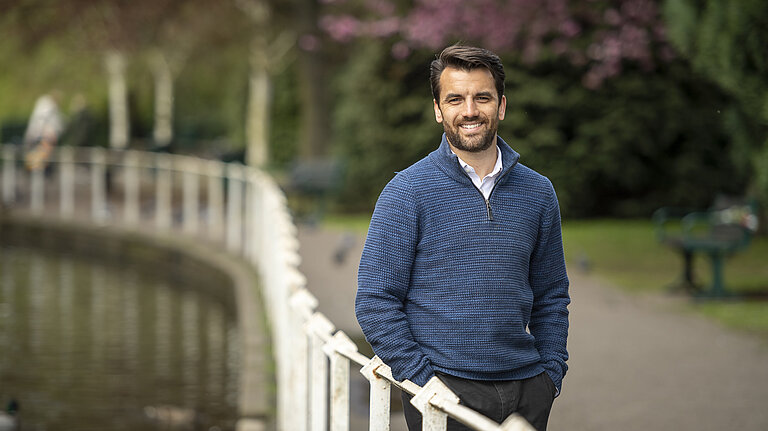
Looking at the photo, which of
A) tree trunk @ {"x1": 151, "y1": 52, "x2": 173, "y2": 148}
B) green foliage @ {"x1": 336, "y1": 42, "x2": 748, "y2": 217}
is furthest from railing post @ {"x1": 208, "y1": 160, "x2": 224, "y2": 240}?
tree trunk @ {"x1": 151, "y1": 52, "x2": 173, "y2": 148}

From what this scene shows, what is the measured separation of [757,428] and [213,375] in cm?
394

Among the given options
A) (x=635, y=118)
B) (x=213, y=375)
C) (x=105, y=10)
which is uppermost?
(x=105, y=10)

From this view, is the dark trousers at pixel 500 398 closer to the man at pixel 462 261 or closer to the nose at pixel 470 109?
the man at pixel 462 261

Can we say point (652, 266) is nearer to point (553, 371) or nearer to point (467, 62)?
point (553, 371)

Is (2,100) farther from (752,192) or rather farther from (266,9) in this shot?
(752,192)

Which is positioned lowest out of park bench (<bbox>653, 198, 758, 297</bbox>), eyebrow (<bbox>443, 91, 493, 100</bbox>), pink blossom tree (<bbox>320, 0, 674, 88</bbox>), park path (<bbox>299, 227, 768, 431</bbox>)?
park path (<bbox>299, 227, 768, 431</bbox>)

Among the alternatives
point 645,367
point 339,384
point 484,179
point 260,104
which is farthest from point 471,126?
point 260,104

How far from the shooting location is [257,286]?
11.8 meters

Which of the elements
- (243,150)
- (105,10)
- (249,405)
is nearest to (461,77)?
(249,405)

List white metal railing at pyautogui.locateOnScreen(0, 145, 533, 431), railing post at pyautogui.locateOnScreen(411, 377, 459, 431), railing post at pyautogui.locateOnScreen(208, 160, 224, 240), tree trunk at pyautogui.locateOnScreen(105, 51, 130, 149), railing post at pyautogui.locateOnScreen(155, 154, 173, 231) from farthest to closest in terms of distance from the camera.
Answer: tree trunk at pyautogui.locateOnScreen(105, 51, 130, 149) → railing post at pyautogui.locateOnScreen(155, 154, 173, 231) → railing post at pyautogui.locateOnScreen(208, 160, 224, 240) → white metal railing at pyautogui.locateOnScreen(0, 145, 533, 431) → railing post at pyautogui.locateOnScreen(411, 377, 459, 431)

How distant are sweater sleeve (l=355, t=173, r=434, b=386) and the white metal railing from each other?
0.08 m

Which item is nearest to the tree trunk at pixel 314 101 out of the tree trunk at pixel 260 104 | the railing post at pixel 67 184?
the tree trunk at pixel 260 104

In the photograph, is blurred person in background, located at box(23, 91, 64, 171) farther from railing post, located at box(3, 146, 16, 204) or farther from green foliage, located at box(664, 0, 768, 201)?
green foliage, located at box(664, 0, 768, 201)

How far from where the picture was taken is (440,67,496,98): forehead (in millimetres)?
3420
